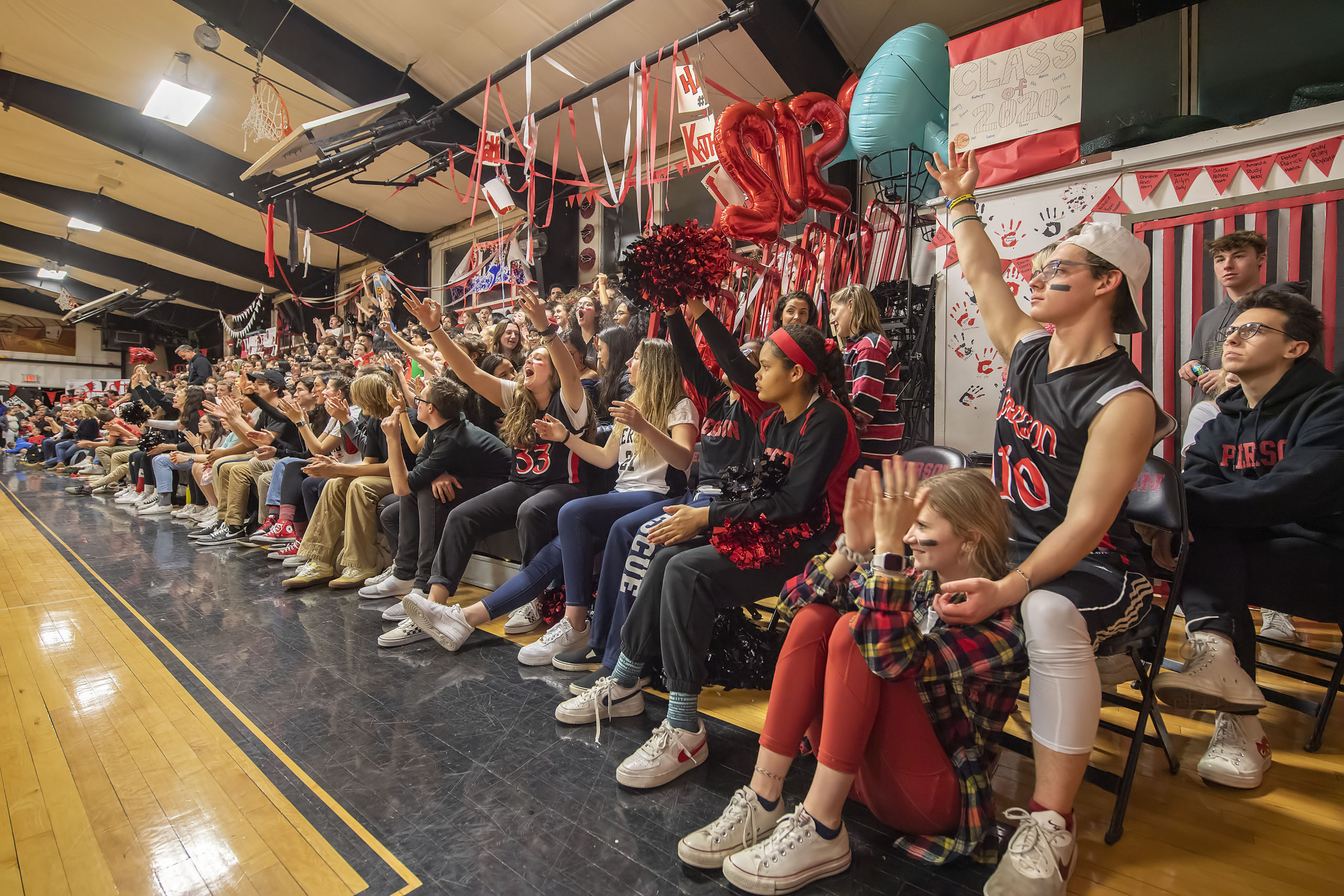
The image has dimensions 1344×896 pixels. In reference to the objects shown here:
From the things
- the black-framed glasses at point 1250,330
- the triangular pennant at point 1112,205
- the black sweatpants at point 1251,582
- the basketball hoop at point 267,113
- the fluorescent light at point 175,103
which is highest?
the fluorescent light at point 175,103

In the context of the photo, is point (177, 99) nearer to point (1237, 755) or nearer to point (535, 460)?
point (535, 460)

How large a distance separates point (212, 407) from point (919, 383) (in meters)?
4.89

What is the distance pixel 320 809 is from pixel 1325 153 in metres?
4.53

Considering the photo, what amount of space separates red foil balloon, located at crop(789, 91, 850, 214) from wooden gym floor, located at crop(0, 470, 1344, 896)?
2.77m

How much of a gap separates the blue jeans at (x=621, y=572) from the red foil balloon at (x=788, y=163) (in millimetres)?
2056

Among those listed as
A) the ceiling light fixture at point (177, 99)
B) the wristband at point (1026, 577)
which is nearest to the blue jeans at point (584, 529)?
the wristband at point (1026, 577)

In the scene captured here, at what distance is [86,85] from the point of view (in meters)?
7.47

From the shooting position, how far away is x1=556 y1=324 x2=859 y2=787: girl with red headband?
175 cm

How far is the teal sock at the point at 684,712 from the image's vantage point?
175 centimetres

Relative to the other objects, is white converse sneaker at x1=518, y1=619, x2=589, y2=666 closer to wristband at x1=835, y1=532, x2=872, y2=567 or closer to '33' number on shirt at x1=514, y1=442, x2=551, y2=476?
'33' number on shirt at x1=514, y1=442, x2=551, y2=476

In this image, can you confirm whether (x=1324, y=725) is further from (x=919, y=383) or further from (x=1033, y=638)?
(x=919, y=383)

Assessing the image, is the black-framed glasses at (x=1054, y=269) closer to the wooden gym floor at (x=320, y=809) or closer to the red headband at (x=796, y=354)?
the red headband at (x=796, y=354)

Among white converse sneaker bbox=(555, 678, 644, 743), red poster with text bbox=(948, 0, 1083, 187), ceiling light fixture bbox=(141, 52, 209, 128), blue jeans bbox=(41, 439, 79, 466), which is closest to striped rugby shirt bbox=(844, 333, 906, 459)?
white converse sneaker bbox=(555, 678, 644, 743)

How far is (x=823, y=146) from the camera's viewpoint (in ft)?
12.7
